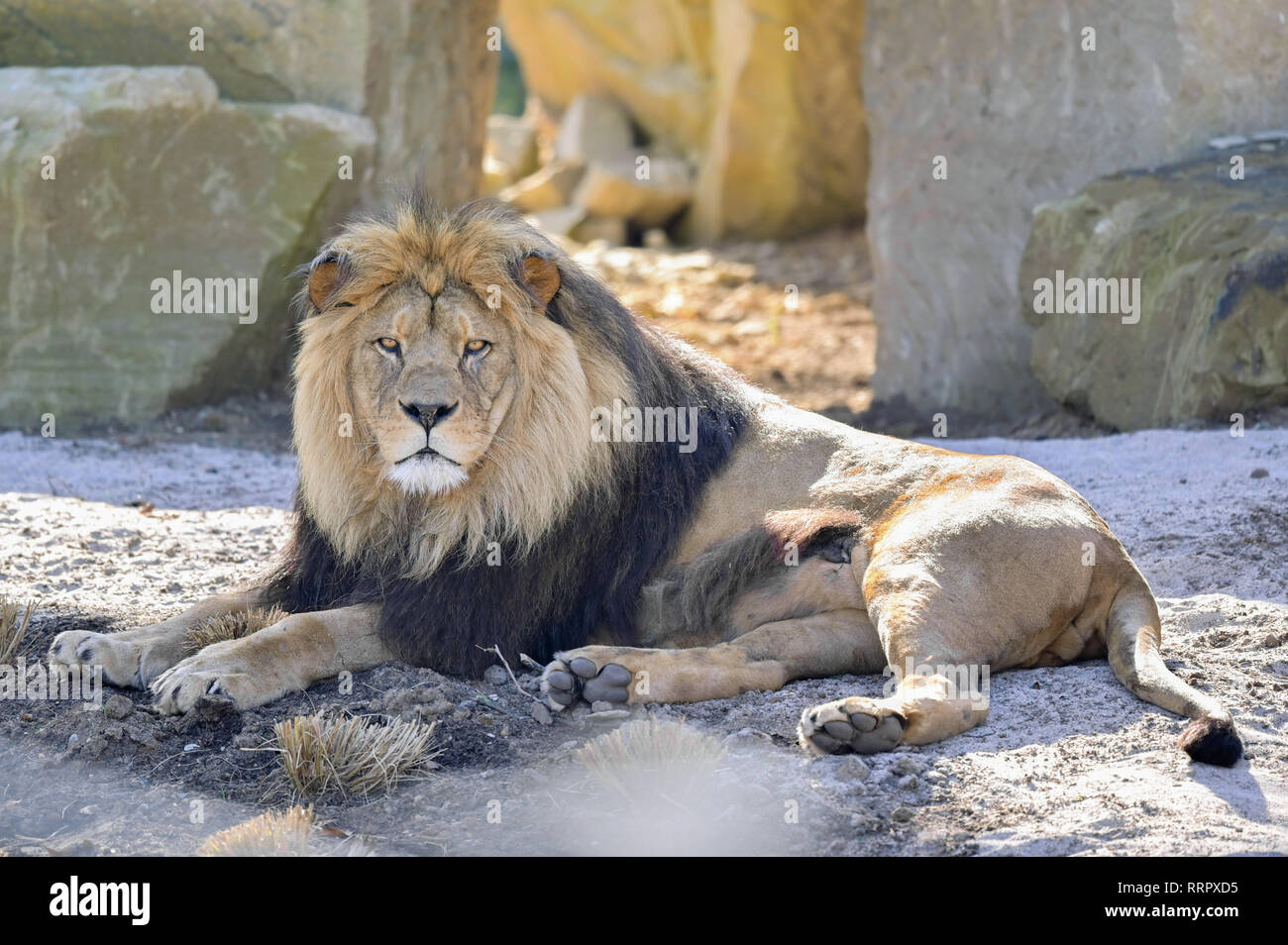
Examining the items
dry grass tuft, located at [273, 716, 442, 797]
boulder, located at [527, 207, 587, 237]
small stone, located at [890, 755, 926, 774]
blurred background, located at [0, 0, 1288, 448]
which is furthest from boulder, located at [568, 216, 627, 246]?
small stone, located at [890, 755, 926, 774]

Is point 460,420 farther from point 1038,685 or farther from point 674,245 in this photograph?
point 674,245

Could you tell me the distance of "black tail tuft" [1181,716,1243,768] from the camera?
3688mm

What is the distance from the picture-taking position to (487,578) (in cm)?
457

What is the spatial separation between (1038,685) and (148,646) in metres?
2.73

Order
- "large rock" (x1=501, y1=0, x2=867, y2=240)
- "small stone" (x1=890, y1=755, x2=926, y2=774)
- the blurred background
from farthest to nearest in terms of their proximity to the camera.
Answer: "large rock" (x1=501, y1=0, x2=867, y2=240)
the blurred background
"small stone" (x1=890, y1=755, x2=926, y2=774)

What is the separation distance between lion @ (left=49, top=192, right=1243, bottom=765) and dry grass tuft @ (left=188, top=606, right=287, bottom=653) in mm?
41

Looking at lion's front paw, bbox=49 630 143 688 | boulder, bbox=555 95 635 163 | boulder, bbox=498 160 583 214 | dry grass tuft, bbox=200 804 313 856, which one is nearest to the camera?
dry grass tuft, bbox=200 804 313 856

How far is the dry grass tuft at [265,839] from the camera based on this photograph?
3301 millimetres

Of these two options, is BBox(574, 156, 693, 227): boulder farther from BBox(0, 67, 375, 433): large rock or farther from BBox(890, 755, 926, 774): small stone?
BBox(890, 755, 926, 774): small stone

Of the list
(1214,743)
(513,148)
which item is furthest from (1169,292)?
(513,148)

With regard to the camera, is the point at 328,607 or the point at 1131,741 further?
the point at 328,607

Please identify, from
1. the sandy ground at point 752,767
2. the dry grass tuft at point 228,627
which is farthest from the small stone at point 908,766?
the dry grass tuft at point 228,627
